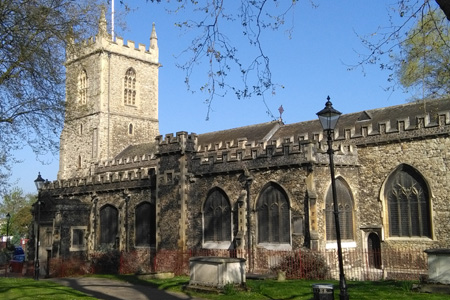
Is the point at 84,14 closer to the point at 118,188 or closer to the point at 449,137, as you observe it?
the point at 449,137

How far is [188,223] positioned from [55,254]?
9.16 m

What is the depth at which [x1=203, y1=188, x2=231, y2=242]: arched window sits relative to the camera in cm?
2395

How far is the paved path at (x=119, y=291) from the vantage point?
1482cm

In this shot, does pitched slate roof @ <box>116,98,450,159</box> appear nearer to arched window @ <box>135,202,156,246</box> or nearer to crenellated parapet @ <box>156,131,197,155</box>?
crenellated parapet @ <box>156,131,197,155</box>

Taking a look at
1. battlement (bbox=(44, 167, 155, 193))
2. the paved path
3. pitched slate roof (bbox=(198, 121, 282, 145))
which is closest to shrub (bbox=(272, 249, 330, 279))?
the paved path

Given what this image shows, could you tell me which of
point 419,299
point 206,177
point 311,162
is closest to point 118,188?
point 206,177

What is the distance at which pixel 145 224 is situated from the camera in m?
28.0

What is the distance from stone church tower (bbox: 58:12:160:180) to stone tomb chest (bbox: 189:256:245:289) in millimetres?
28083

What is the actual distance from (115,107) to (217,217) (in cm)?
2367

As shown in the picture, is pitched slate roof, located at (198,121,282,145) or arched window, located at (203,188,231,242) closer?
arched window, located at (203,188,231,242)

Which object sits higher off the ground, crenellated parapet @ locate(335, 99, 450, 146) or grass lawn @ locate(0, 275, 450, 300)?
crenellated parapet @ locate(335, 99, 450, 146)

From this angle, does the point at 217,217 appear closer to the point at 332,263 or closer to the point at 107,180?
the point at 332,263

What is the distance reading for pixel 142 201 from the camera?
92.6ft

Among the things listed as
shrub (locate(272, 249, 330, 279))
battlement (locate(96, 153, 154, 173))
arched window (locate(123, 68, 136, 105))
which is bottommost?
shrub (locate(272, 249, 330, 279))
